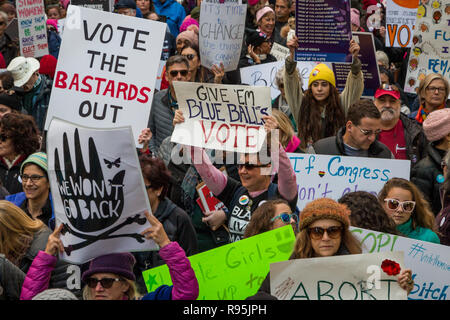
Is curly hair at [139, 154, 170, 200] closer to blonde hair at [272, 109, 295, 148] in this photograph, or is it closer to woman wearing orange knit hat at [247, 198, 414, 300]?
blonde hair at [272, 109, 295, 148]

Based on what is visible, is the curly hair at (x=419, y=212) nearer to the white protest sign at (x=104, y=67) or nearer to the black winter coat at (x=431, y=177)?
the black winter coat at (x=431, y=177)

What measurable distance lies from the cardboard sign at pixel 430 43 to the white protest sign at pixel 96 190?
5710 millimetres

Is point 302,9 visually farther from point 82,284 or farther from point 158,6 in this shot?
point 158,6

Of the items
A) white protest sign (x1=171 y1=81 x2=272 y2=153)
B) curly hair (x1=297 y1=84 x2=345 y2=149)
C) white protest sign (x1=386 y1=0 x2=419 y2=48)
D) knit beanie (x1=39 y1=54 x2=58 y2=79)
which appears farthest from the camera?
white protest sign (x1=386 y1=0 x2=419 y2=48)

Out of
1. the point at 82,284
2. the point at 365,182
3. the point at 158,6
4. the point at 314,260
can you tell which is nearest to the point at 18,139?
the point at 82,284

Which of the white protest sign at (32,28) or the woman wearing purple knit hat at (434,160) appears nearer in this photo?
the woman wearing purple knit hat at (434,160)

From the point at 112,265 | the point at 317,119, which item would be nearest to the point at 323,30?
the point at 317,119

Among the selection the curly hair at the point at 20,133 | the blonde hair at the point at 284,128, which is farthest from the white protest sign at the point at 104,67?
the blonde hair at the point at 284,128

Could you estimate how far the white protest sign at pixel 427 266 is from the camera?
584 centimetres

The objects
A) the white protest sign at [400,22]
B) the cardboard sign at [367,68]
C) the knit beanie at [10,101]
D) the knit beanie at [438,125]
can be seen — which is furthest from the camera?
the white protest sign at [400,22]

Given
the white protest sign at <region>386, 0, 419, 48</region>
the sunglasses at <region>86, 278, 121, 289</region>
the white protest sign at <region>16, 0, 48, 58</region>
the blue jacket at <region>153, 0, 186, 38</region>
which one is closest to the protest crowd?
the sunglasses at <region>86, 278, 121, 289</region>

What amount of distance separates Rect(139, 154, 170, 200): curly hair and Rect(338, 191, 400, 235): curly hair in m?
1.22

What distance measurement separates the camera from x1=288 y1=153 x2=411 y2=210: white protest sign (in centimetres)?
734

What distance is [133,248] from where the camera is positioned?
513 centimetres
